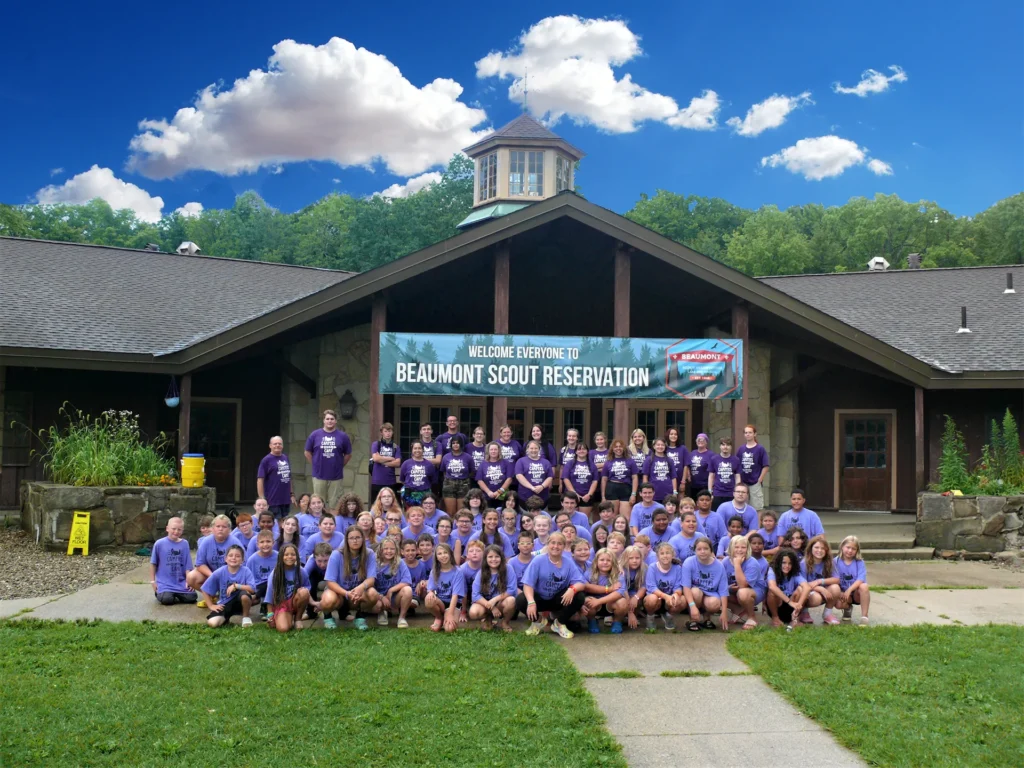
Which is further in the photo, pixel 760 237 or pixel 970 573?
pixel 760 237

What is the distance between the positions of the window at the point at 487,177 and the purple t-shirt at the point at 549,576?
13651 millimetres

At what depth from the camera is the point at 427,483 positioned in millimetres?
9992

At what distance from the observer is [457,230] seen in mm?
39562

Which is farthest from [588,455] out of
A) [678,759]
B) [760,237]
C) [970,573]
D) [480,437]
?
[760,237]

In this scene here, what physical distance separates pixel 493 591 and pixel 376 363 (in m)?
4.77

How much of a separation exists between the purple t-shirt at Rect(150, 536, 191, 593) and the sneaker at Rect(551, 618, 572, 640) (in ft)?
10.9

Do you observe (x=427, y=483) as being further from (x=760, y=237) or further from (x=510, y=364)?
(x=760, y=237)

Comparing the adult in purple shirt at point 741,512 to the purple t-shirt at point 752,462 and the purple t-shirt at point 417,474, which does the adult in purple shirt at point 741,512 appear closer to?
the purple t-shirt at point 752,462

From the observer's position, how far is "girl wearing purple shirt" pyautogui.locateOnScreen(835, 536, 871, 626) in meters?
7.70

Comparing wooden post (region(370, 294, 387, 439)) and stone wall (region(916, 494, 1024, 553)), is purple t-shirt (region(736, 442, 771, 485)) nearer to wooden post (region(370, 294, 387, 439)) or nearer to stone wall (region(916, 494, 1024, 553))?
stone wall (region(916, 494, 1024, 553))

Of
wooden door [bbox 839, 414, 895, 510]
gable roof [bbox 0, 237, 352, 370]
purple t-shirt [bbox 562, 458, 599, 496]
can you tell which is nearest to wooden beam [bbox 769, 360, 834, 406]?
wooden door [bbox 839, 414, 895, 510]

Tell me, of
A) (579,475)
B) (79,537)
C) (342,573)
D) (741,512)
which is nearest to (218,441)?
(79,537)

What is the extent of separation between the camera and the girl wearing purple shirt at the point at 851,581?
25.2ft

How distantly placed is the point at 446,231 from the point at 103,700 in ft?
142
